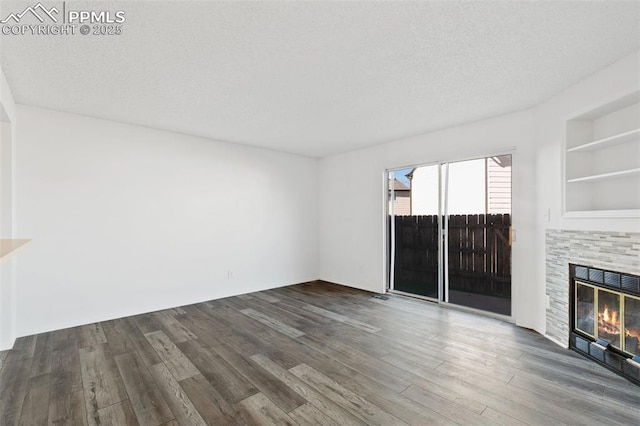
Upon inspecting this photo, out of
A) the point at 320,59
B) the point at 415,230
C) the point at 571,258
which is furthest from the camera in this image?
the point at 415,230

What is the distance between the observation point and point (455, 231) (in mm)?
4492

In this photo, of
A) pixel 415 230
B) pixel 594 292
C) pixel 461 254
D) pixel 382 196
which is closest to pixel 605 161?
pixel 594 292

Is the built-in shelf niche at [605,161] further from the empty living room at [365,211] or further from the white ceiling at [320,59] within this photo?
the white ceiling at [320,59]

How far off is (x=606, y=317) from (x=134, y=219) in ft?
17.7

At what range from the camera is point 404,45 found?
2.12 metres

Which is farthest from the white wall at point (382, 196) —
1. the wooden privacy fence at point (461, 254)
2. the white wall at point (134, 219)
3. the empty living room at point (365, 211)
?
the white wall at point (134, 219)

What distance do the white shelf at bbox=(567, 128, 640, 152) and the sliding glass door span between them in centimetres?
94

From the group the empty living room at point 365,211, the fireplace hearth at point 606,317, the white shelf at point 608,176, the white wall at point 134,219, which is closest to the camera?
the empty living room at point 365,211

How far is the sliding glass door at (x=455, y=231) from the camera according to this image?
13.2 feet

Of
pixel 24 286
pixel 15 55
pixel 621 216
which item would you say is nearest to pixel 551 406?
pixel 621 216

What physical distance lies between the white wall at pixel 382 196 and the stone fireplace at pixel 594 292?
29cm

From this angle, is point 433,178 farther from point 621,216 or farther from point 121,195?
point 121,195

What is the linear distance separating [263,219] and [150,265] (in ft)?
6.39

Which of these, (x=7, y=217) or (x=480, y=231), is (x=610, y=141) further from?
(x=7, y=217)
